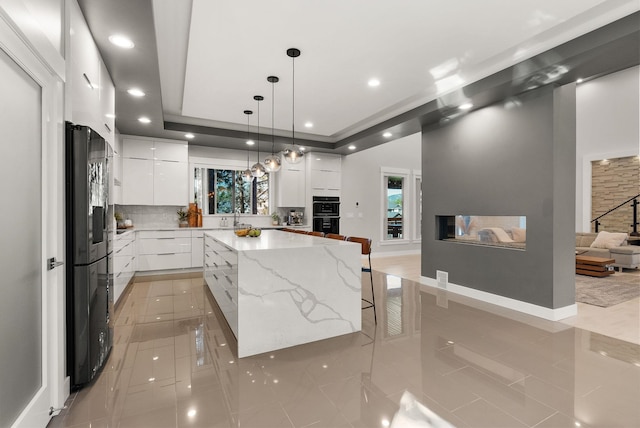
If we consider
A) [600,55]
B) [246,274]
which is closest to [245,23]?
[246,274]

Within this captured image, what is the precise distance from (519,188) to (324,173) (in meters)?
4.26

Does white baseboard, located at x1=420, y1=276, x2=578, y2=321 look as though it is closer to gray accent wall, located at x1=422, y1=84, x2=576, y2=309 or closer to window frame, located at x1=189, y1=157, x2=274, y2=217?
gray accent wall, located at x1=422, y1=84, x2=576, y2=309

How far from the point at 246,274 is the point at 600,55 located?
3.65 meters

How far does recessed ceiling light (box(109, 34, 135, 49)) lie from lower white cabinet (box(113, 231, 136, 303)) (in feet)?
7.16

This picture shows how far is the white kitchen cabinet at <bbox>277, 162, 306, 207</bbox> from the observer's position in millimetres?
7039

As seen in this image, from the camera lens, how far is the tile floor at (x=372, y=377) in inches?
71.9

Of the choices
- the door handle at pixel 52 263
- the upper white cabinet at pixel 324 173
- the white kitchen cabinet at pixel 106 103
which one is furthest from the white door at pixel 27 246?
the upper white cabinet at pixel 324 173

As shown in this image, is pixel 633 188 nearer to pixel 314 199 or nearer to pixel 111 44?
pixel 314 199

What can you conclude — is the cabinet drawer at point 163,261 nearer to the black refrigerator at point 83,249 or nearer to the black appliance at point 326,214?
the black appliance at point 326,214

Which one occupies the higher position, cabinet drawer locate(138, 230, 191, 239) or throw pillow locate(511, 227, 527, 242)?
throw pillow locate(511, 227, 527, 242)

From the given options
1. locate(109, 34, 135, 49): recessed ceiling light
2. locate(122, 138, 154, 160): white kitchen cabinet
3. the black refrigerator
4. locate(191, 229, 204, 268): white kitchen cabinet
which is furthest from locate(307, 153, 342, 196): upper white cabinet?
the black refrigerator

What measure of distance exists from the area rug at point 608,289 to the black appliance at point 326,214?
15.1ft

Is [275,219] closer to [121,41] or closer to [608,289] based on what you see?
[121,41]

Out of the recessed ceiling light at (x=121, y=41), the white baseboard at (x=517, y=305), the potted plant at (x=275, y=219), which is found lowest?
the white baseboard at (x=517, y=305)
